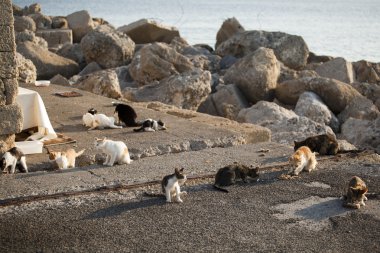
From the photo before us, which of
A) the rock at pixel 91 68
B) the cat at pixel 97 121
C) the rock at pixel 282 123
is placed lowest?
the rock at pixel 91 68

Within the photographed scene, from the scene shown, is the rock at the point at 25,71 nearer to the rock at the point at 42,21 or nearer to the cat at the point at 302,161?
the cat at the point at 302,161

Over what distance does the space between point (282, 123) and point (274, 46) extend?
10984mm

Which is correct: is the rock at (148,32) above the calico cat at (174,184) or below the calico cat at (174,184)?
below

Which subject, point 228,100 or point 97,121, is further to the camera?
point 228,100

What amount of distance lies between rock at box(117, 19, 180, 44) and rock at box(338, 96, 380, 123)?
43.1ft

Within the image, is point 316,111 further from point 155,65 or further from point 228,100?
point 155,65

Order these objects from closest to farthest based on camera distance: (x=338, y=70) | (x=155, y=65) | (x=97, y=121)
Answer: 1. (x=97, y=121)
2. (x=155, y=65)
3. (x=338, y=70)

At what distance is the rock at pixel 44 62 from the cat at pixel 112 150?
1150cm

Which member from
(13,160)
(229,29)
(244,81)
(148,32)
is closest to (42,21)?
(148,32)

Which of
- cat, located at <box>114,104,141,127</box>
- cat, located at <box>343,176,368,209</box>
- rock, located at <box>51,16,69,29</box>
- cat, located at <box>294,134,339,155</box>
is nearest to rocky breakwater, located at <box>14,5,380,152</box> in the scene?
cat, located at <box>114,104,141,127</box>

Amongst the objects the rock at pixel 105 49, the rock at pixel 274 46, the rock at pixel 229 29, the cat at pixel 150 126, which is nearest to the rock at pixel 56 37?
the rock at pixel 229 29

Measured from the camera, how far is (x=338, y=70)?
22.0 meters

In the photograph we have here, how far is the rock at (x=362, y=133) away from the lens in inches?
554

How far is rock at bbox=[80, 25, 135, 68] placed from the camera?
22672 mm
